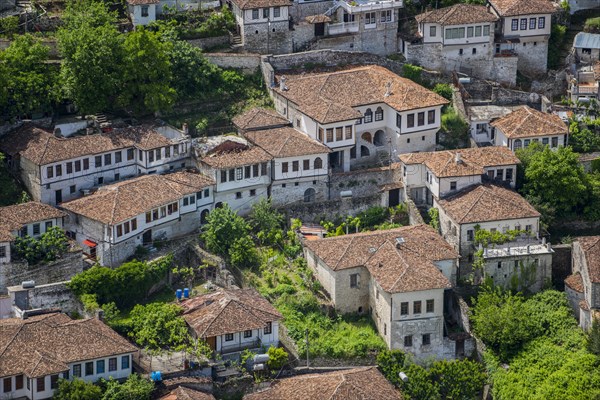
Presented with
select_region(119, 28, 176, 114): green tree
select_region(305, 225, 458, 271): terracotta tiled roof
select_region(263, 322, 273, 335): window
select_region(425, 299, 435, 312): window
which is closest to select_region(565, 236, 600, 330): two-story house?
select_region(305, 225, 458, 271): terracotta tiled roof

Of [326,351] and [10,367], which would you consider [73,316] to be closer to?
[10,367]

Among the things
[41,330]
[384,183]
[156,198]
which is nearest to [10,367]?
[41,330]

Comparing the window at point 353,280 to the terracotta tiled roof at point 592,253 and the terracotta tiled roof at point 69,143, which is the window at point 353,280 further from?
the terracotta tiled roof at point 69,143

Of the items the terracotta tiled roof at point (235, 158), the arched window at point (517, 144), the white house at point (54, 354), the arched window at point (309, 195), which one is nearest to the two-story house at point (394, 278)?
the arched window at point (309, 195)

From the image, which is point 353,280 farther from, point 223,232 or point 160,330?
point 160,330

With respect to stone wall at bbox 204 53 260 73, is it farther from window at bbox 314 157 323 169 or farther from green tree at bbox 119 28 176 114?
window at bbox 314 157 323 169
